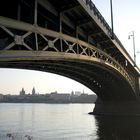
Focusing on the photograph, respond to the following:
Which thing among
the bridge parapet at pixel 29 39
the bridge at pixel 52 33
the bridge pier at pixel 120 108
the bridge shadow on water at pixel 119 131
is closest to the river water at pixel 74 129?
the bridge shadow on water at pixel 119 131

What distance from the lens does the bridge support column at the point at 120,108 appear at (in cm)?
6696

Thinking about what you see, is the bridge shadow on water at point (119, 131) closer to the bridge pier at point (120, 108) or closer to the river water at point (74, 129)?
the river water at point (74, 129)

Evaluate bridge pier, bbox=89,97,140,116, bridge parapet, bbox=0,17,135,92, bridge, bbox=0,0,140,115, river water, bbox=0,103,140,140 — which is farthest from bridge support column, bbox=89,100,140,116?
bridge parapet, bbox=0,17,135,92

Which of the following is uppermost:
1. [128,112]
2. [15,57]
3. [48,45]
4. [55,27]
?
[55,27]

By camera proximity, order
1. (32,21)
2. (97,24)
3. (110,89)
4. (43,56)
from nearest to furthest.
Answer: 1. (32,21)
2. (43,56)
3. (97,24)
4. (110,89)

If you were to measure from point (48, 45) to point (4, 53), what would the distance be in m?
5.50

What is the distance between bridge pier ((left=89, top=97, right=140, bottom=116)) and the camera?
66.9 m

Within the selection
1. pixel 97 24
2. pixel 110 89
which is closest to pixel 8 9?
pixel 97 24

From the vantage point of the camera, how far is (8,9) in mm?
20766

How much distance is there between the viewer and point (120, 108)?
68.9 metres

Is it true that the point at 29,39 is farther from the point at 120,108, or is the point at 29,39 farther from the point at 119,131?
the point at 120,108

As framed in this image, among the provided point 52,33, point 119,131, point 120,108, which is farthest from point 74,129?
point 120,108

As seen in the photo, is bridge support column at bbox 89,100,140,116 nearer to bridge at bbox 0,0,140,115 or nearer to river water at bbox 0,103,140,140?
river water at bbox 0,103,140,140

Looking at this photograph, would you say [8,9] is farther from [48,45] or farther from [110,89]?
[110,89]
